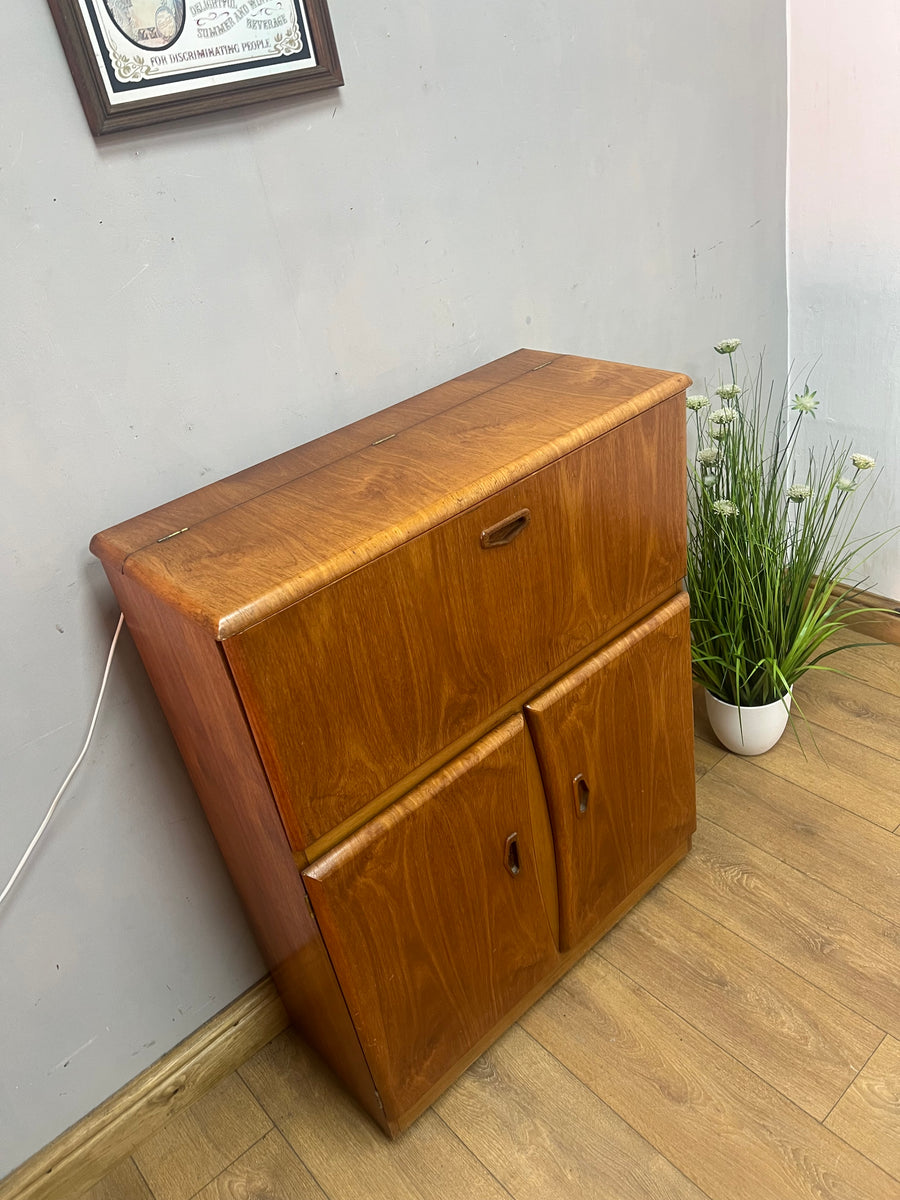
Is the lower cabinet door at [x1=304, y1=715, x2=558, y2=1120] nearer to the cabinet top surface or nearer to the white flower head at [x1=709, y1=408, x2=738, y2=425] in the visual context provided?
the cabinet top surface

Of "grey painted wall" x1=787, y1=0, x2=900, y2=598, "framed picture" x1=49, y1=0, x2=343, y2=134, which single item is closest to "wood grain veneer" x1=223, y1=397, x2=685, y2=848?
"framed picture" x1=49, y1=0, x2=343, y2=134

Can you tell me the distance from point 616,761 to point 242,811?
1.97ft

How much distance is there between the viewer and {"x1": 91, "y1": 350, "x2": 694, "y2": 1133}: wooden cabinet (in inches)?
40.2

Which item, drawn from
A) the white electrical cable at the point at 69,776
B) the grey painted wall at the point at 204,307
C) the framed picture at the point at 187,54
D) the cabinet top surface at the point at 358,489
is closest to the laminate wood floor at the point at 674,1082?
the grey painted wall at the point at 204,307

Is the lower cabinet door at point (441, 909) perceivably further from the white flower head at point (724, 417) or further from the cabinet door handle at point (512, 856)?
the white flower head at point (724, 417)

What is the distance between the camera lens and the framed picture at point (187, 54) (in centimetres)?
103

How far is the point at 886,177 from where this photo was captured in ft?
5.94

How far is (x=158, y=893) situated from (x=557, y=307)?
118 centimetres

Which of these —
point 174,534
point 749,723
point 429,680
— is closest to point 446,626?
point 429,680

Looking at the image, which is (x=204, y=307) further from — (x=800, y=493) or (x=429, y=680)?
(x=800, y=493)

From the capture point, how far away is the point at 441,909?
1254mm

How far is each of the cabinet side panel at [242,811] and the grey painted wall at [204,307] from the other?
0.10 meters

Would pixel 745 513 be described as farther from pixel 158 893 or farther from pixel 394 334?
pixel 158 893

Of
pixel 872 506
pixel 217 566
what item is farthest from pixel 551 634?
pixel 872 506
